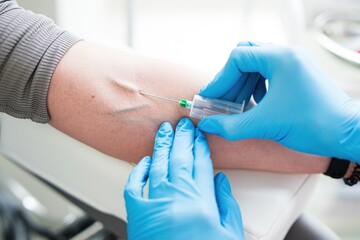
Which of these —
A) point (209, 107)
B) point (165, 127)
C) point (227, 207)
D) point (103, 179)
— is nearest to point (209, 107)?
point (209, 107)

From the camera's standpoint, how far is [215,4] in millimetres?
1437

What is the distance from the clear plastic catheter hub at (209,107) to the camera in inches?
32.9

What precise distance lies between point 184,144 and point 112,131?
180 millimetres

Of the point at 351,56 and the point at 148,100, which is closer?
the point at 148,100

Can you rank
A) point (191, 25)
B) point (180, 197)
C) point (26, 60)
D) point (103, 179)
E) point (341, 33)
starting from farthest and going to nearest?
1. point (341, 33)
2. point (191, 25)
3. point (103, 179)
4. point (26, 60)
5. point (180, 197)

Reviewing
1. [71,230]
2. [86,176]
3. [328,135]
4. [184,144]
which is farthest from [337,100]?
[71,230]

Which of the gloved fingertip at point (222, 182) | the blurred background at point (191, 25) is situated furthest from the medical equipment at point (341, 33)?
the gloved fingertip at point (222, 182)

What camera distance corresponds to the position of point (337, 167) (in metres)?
0.88

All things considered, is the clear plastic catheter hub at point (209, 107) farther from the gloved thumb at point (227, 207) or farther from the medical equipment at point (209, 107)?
the gloved thumb at point (227, 207)

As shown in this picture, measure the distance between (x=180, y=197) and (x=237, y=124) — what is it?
0.67ft

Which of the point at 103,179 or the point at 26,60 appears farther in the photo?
the point at 103,179

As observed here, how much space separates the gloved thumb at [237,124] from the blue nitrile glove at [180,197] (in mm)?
48

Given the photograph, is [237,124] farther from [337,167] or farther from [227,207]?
[337,167]

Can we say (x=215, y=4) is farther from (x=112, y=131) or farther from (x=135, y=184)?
(x=135, y=184)
